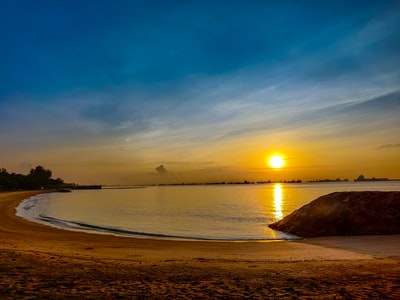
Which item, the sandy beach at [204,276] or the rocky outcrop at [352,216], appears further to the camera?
the rocky outcrop at [352,216]

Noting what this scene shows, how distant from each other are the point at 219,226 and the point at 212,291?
24.8 metres

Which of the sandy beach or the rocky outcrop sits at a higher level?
the rocky outcrop

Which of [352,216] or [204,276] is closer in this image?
[204,276]

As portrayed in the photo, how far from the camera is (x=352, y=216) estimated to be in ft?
80.9

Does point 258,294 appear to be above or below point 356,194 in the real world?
below

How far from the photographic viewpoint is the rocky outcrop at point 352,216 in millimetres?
23531

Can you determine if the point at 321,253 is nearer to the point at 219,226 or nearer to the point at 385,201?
the point at 385,201

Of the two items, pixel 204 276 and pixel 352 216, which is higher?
pixel 352 216

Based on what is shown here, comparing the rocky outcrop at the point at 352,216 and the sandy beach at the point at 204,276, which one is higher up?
the rocky outcrop at the point at 352,216

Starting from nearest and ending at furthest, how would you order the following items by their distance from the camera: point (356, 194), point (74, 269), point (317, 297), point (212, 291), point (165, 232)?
point (317, 297) < point (212, 291) < point (74, 269) < point (356, 194) < point (165, 232)

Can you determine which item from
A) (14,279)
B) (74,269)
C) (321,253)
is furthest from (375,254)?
(14,279)

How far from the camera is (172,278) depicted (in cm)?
1130

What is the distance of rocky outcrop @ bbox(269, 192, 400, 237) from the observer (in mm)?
23531

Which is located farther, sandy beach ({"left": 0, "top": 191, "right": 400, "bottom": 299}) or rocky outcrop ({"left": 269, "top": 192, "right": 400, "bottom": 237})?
rocky outcrop ({"left": 269, "top": 192, "right": 400, "bottom": 237})
